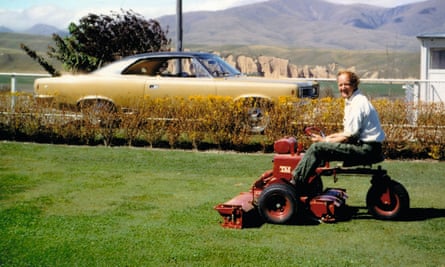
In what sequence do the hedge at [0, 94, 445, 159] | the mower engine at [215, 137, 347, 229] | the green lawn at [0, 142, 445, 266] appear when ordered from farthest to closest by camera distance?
the hedge at [0, 94, 445, 159] < the mower engine at [215, 137, 347, 229] < the green lawn at [0, 142, 445, 266]

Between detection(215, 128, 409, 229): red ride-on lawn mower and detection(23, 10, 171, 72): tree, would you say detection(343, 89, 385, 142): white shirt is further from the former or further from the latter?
detection(23, 10, 171, 72): tree

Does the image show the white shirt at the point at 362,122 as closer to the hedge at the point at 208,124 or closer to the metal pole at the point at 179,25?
the hedge at the point at 208,124

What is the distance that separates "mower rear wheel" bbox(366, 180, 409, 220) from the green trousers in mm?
377

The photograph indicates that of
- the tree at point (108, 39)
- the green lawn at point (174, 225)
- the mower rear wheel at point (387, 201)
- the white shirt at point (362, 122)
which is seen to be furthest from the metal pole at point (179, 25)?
the mower rear wheel at point (387, 201)

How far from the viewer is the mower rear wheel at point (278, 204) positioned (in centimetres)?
698

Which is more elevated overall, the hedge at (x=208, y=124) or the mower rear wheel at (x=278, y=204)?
the hedge at (x=208, y=124)

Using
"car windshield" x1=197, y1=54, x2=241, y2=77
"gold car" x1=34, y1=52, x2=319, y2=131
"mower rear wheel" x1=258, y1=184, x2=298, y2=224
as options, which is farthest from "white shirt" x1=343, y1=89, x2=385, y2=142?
"car windshield" x1=197, y1=54, x2=241, y2=77

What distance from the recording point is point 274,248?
20.3 ft

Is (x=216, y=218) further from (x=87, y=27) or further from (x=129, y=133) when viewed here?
(x=87, y=27)

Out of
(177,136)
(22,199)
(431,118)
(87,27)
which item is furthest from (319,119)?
(87,27)

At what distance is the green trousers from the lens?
7008 millimetres

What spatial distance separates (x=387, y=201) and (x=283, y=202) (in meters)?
1.11

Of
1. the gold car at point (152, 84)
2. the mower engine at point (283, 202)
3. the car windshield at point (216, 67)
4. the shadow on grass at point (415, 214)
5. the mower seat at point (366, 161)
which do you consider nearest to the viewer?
the mower engine at point (283, 202)

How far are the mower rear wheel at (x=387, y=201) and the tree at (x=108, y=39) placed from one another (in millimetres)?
14607
